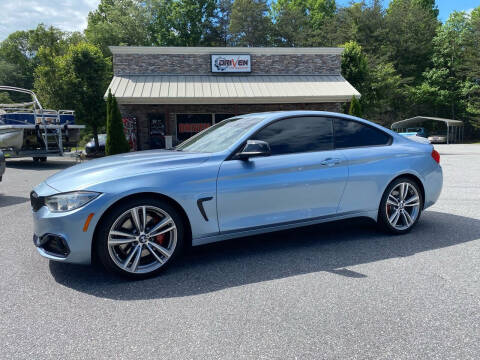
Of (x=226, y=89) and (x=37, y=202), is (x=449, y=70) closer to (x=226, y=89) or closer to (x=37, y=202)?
(x=226, y=89)

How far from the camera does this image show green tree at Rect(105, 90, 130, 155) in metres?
14.5

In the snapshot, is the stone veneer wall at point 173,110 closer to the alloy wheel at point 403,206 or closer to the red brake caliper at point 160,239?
the alloy wheel at point 403,206

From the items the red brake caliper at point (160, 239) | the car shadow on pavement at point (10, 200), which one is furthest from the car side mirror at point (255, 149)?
the car shadow on pavement at point (10, 200)

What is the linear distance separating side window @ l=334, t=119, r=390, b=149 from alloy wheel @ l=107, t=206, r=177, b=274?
2.22m

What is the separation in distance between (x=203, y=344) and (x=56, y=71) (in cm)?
2575

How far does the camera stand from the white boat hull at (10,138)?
13.7 meters

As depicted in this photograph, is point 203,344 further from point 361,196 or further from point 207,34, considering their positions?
point 207,34

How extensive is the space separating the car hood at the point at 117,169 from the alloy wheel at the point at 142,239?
1.22ft

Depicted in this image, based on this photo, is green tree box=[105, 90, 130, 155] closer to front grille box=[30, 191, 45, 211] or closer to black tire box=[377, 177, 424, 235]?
front grille box=[30, 191, 45, 211]

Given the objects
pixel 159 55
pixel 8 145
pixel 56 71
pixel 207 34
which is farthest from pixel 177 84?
pixel 207 34

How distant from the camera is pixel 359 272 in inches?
137

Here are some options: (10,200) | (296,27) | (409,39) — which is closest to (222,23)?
(296,27)

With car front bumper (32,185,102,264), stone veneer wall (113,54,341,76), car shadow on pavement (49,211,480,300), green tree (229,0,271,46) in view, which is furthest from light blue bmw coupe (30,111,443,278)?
green tree (229,0,271,46)

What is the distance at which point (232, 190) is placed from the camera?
11.8ft
